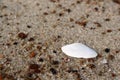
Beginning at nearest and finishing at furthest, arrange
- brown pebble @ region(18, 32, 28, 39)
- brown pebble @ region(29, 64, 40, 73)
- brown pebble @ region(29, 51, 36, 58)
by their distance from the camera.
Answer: brown pebble @ region(29, 64, 40, 73), brown pebble @ region(29, 51, 36, 58), brown pebble @ region(18, 32, 28, 39)

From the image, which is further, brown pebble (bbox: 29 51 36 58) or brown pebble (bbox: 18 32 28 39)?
brown pebble (bbox: 18 32 28 39)

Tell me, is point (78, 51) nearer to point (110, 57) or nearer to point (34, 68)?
point (110, 57)

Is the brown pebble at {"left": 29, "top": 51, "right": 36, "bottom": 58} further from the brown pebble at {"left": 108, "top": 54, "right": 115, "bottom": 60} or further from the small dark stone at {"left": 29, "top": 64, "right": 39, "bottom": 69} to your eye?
the brown pebble at {"left": 108, "top": 54, "right": 115, "bottom": 60}

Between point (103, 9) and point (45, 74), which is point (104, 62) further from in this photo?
point (103, 9)

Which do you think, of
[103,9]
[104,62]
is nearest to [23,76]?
[104,62]

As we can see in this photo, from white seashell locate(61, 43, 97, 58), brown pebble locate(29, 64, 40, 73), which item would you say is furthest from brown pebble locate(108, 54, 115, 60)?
brown pebble locate(29, 64, 40, 73)

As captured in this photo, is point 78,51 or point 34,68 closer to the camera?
point 34,68

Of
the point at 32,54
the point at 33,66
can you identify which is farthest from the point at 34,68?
the point at 32,54

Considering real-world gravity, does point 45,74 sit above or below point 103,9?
below
